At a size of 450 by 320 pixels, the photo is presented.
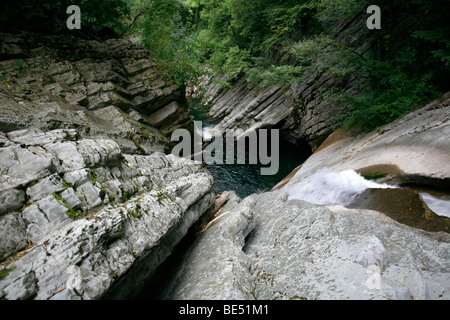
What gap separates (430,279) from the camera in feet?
11.2

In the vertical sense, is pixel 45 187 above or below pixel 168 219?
above

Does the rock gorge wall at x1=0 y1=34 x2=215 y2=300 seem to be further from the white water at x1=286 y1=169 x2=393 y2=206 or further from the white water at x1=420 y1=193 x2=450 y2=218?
the white water at x1=420 y1=193 x2=450 y2=218

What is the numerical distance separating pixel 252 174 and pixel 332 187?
822 centimetres

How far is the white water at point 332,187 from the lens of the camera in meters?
7.70

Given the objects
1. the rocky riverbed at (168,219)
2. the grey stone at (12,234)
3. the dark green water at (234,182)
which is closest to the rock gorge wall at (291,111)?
the dark green water at (234,182)

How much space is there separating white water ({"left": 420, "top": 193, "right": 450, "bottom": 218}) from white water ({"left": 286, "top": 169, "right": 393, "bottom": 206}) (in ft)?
3.64

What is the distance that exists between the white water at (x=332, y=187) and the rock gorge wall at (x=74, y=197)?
4.66 meters

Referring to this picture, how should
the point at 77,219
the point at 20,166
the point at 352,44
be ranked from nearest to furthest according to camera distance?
1. the point at 77,219
2. the point at 20,166
3. the point at 352,44

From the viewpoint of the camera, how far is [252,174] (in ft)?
54.0

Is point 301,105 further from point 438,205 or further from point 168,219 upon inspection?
point 168,219

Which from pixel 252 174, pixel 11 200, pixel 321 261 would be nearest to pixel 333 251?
pixel 321 261

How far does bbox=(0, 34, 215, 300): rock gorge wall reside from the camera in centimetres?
279

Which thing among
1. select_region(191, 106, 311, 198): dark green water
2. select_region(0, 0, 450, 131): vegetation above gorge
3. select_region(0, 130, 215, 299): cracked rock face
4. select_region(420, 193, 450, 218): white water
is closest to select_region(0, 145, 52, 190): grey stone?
select_region(0, 130, 215, 299): cracked rock face

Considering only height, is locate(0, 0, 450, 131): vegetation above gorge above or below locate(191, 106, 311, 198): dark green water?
above
